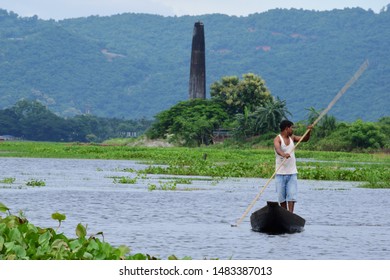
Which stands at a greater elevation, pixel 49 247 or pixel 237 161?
pixel 49 247

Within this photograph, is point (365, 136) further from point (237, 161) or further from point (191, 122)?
point (237, 161)

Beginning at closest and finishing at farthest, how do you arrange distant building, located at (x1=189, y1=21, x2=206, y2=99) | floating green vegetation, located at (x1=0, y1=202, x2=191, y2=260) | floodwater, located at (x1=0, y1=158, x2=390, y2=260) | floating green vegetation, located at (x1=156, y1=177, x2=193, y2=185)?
floating green vegetation, located at (x1=0, y1=202, x2=191, y2=260) < floodwater, located at (x1=0, y1=158, x2=390, y2=260) < floating green vegetation, located at (x1=156, y1=177, x2=193, y2=185) < distant building, located at (x1=189, y1=21, x2=206, y2=99)

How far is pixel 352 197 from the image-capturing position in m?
34.0

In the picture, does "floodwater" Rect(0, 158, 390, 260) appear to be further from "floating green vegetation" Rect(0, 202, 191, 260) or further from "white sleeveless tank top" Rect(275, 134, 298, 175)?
"floating green vegetation" Rect(0, 202, 191, 260)

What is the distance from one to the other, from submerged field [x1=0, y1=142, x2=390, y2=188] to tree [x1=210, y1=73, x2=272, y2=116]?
677cm

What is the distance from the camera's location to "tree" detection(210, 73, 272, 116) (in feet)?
287

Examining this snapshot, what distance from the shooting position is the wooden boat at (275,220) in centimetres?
2177

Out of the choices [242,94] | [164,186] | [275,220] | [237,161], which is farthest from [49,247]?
[242,94]

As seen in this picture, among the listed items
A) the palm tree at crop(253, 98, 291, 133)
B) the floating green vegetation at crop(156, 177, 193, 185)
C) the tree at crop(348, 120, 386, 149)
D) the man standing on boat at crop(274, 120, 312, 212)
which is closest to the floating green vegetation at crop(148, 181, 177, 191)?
the floating green vegetation at crop(156, 177, 193, 185)

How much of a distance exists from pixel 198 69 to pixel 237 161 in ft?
142

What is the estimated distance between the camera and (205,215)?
26859mm

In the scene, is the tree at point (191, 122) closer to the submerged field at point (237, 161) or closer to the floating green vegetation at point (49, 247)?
the submerged field at point (237, 161)

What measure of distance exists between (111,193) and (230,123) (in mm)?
52126
